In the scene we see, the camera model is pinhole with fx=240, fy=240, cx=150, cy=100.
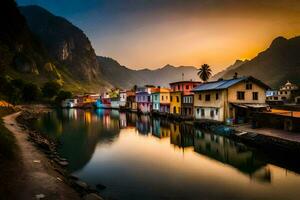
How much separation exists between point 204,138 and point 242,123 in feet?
29.9

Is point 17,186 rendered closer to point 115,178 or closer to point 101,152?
point 115,178

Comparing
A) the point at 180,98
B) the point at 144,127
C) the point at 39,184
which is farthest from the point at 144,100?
the point at 39,184

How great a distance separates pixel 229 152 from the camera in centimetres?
3070

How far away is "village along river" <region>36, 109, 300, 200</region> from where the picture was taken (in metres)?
18.7

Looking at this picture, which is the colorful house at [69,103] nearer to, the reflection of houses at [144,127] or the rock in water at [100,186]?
the reflection of houses at [144,127]

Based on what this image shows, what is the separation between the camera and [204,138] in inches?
1566

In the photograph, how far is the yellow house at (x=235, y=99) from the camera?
1788 inches

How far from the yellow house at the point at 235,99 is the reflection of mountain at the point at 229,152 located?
751cm

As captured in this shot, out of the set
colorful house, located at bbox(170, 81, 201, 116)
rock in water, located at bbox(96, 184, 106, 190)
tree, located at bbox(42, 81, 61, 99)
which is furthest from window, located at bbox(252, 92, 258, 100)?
tree, located at bbox(42, 81, 61, 99)

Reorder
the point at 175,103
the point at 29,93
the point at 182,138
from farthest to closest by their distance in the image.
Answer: the point at 29,93
the point at 175,103
the point at 182,138

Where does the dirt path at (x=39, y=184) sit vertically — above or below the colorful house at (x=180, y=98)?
below

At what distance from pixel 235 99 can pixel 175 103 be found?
26541 millimetres

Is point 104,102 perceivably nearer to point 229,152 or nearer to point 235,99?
point 235,99

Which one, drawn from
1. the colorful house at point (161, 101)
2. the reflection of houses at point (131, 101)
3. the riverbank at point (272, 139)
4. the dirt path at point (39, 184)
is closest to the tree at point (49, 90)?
the reflection of houses at point (131, 101)
